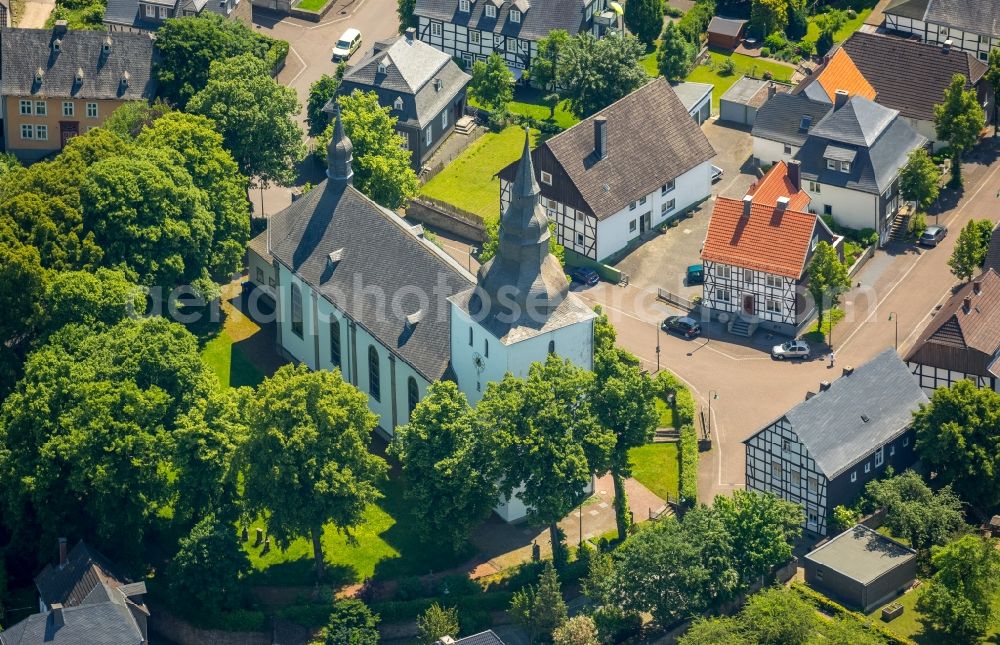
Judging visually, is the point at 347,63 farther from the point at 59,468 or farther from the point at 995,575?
the point at 995,575

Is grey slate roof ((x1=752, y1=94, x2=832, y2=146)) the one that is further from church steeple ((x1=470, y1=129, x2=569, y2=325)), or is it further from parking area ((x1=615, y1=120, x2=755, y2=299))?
church steeple ((x1=470, y1=129, x2=569, y2=325))

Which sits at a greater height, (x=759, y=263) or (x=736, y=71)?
(x=736, y=71)

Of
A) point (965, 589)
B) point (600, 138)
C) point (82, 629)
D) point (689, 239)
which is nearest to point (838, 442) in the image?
point (965, 589)

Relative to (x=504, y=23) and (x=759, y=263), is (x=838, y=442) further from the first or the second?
(x=504, y=23)

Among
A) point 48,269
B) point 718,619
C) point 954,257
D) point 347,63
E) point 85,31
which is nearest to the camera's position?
point 718,619

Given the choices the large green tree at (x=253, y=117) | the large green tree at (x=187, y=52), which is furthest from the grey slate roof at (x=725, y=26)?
the large green tree at (x=253, y=117)

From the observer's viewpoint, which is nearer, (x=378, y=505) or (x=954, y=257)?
(x=378, y=505)

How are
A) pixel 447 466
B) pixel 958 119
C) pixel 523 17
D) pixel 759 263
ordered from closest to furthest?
pixel 447 466 → pixel 759 263 → pixel 958 119 → pixel 523 17

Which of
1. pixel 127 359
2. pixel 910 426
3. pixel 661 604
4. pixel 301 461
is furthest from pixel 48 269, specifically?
pixel 910 426
